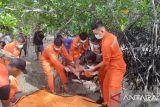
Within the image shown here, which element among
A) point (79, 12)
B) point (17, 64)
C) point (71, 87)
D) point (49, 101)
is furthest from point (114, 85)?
point (17, 64)

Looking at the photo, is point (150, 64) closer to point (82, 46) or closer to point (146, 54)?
point (146, 54)

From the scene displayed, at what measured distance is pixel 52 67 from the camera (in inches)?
374

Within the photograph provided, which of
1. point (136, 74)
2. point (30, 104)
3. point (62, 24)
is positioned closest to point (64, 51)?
point (62, 24)

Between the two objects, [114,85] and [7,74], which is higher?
[7,74]

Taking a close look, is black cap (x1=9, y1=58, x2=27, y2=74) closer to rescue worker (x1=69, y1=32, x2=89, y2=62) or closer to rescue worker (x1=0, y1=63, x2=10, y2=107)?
rescue worker (x1=0, y1=63, x2=10, y2=107)

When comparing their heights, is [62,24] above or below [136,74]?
above

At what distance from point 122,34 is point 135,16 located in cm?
74

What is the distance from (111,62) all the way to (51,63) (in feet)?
7.22

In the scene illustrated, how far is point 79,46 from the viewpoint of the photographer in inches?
361

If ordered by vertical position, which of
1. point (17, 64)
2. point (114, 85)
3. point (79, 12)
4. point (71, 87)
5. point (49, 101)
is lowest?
point (71, 87)

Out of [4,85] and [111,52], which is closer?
[4,85]

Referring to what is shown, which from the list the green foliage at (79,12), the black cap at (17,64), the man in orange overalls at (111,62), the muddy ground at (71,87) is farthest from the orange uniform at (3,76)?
the muddy ground at (71,87)

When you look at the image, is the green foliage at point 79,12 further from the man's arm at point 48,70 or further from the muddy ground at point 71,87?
the muddy ground at point 71,87

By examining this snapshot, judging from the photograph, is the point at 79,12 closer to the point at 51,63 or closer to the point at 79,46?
the point at 79,46
